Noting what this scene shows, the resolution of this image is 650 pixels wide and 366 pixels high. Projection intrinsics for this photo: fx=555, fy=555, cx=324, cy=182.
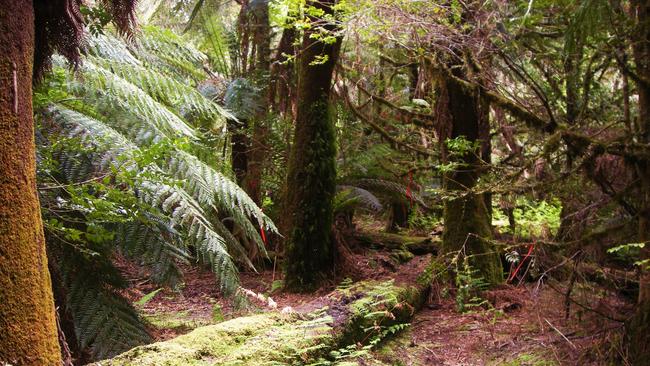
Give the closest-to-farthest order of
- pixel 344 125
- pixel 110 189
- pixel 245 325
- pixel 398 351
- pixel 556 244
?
pixel 110 189, pixel 245 325, pixel 556 244, pixel 398 351, pixel 344 125

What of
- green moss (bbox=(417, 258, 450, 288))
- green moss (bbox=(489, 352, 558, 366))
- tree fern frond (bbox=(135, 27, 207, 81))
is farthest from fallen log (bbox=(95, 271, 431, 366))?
tree fern frond (bbox=(135, 27, 207, 81))

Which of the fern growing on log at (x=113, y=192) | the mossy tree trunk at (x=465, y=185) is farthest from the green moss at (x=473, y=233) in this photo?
the fern growing on log at (x=113, y=192)

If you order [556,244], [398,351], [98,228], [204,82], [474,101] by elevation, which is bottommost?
[398,351]

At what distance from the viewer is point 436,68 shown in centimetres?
547

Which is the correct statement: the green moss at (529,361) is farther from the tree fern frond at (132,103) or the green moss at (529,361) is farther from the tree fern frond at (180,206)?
the tree fern frond at (132,103)

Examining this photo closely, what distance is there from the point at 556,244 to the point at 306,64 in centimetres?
326

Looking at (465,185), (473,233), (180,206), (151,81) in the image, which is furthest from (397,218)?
(180,206)

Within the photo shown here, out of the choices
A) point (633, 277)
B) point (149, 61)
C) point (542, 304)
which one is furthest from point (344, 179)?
point (633, 277)

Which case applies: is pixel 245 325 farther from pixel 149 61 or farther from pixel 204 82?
pixel 204 82

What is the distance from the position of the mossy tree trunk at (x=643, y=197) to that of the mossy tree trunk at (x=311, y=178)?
3087mm

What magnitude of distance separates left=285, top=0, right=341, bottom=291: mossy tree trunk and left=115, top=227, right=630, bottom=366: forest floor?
0.29 metres

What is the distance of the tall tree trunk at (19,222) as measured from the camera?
1.48 m

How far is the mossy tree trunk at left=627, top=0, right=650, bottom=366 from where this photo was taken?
10.1 feet

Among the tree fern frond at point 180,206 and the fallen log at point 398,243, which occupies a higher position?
the tree fern frond at point 180,206
